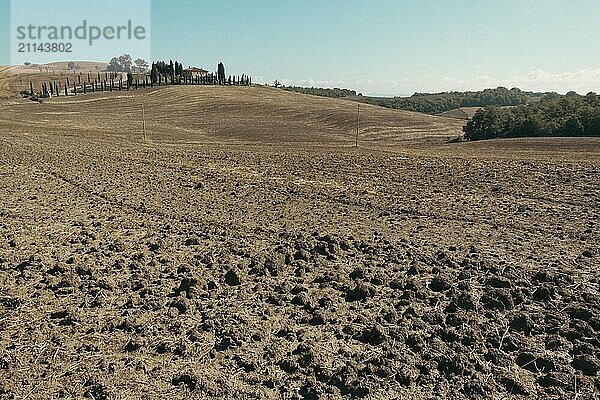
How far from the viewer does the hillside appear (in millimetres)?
44906

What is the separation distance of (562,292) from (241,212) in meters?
7.30

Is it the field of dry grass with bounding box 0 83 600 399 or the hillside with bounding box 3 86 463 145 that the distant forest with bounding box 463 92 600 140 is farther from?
the field of dry grass with bounding box 0 83 600 399

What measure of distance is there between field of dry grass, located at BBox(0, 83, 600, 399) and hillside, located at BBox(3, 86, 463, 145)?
26388 mm

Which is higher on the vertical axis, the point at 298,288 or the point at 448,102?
the point at 448,102

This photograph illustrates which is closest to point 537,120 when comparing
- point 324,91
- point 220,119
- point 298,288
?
point 220,119

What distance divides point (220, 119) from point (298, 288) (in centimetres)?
5756

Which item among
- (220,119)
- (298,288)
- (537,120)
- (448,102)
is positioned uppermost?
(448,102)

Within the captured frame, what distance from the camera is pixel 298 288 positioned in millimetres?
7016

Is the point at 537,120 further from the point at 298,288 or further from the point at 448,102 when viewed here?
the point at 448,102

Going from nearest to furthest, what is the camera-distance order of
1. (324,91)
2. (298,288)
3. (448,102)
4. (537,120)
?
(298,288)
(537,120)
(448,102)
(324,91)

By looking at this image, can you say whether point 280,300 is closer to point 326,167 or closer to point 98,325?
point 98,325

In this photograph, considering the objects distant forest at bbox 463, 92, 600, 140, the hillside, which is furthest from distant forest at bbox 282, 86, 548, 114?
distant forest at bbox 463, 92, 600, 140

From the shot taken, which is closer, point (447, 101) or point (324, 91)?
point (447, 101)

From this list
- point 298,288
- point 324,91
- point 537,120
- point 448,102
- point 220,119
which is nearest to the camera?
point 298,288
